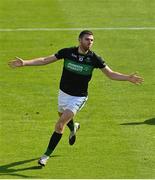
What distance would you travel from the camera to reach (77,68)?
15.5 m

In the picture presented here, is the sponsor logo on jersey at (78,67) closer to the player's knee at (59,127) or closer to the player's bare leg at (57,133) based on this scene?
the player's bare leg at (57,133)

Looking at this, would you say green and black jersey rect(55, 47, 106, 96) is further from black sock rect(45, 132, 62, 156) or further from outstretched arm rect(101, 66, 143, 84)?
black sock rect(45, 132, 62, 156)

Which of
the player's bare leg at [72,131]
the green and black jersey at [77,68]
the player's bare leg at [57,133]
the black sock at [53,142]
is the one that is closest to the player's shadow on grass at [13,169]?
the player's bare leg at [57,133]

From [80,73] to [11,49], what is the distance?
898 cm

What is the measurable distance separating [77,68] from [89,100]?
14.7ft

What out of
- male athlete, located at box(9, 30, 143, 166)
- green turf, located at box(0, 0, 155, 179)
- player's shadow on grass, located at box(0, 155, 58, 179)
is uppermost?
male athlete, located at box(9, 30, 143, 166)

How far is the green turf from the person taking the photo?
1554 centimetres

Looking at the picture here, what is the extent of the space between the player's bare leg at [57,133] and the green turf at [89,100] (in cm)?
20

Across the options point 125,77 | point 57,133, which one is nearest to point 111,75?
point 125,77

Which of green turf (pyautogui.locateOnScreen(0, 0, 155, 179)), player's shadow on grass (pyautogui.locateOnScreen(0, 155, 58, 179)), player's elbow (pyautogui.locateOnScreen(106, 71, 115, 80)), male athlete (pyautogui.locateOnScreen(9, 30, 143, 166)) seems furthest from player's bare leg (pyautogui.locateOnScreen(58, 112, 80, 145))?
player's elbow (pyautogui.locateOnScreen(106, 71, 115, 80))

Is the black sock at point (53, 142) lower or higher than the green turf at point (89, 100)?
higher

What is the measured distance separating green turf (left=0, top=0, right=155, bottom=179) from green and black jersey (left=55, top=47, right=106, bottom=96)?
143 cm

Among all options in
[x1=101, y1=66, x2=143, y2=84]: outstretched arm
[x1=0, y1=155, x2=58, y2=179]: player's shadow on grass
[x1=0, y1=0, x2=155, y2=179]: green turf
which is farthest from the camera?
[x1=0, y1=0, x2=155, y2=179]: green turf

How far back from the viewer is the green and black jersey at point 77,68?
15.4 m
